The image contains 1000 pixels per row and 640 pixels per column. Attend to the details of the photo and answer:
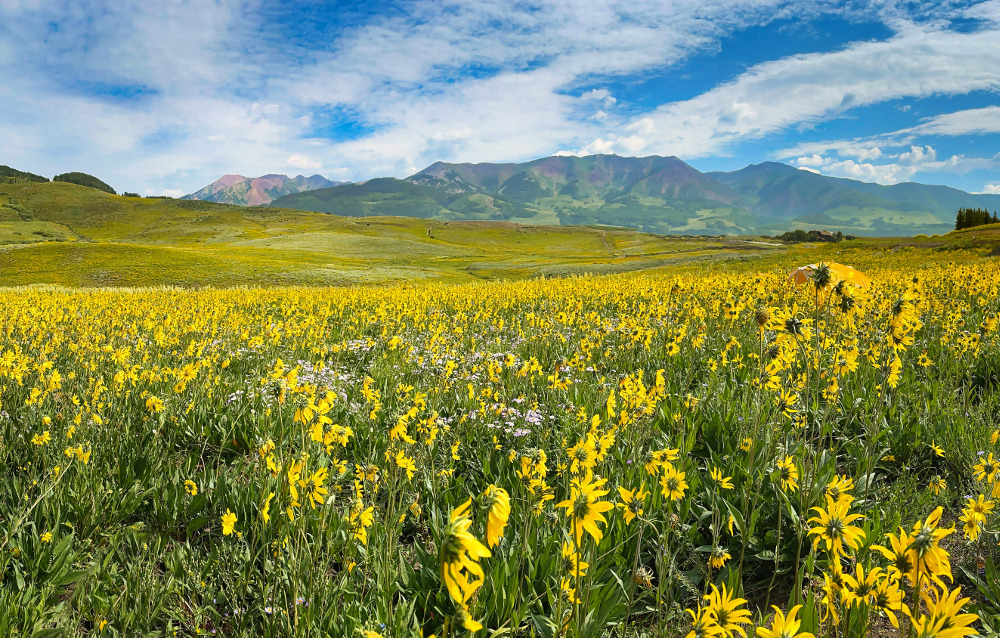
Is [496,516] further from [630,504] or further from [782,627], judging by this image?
[630,504]

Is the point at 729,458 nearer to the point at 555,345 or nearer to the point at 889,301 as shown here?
the point at 555,345

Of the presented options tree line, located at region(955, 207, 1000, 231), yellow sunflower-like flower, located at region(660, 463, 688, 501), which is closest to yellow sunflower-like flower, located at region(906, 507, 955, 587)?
yellow sunflower-like flower, located at region(660, 463, 688, 501)

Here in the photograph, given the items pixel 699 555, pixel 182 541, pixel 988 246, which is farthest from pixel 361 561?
pixel 988 246

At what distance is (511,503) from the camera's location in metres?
3.81

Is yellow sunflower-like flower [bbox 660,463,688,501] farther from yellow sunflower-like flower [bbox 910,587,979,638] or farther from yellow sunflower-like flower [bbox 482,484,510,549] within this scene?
yellow sunflower-like flower [bbox 482,484,510,549]

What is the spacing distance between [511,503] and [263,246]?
308 feet

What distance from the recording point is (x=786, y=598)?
126 inches

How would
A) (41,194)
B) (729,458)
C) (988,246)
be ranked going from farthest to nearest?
(41,194) < (988,246) < (729,458)

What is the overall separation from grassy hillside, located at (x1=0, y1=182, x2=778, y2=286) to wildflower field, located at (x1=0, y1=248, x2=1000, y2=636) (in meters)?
34.9

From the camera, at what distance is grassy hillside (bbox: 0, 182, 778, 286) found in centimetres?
4250

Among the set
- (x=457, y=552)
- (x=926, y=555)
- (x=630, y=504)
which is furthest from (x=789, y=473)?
(x=457, y=552)

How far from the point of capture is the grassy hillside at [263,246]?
139 ft

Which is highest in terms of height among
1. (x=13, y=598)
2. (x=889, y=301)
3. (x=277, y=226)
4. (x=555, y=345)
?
(x=277, y=226)

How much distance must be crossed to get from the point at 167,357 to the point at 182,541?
196 inches
